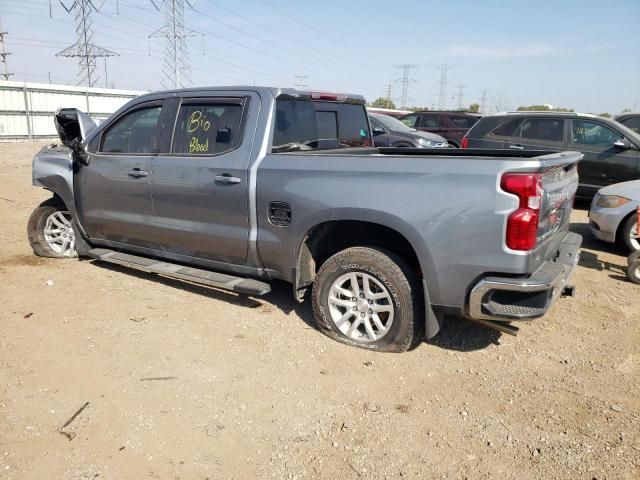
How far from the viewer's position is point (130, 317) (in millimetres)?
4320

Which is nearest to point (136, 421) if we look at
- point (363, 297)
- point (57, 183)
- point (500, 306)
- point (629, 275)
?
point (363, 297)

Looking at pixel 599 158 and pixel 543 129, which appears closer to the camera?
pixel 599 158

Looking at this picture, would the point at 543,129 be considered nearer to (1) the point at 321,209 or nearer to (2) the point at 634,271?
(2) the point at 634,271

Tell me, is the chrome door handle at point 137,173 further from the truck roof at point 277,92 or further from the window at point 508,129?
the window at point 508,129

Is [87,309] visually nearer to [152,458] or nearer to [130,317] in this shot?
[130,317]

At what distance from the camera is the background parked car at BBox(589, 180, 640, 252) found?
6.13 metres

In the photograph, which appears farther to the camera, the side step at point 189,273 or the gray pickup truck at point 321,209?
the side step at point 189,273

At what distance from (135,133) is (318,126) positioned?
1.76m

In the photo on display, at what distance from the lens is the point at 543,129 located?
9273 mm

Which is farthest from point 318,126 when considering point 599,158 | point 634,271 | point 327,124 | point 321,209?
point 599,158

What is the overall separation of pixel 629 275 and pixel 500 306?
2.97m

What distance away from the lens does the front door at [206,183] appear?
4.15 m

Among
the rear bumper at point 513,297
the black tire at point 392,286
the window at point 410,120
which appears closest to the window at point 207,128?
the black tire at point 392,286

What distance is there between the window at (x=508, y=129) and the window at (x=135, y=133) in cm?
688
